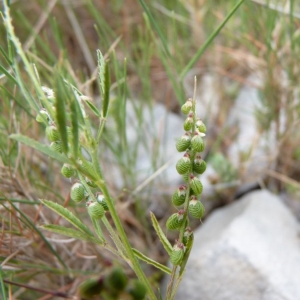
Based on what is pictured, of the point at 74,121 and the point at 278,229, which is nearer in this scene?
the point at 74,121

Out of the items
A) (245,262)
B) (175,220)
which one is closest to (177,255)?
(175,220)

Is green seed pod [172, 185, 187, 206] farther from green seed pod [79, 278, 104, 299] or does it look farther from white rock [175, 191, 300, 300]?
white rock [175, 191, 300, 300]

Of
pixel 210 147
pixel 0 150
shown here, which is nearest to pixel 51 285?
pixel 0 150

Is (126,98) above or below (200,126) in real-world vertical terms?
below

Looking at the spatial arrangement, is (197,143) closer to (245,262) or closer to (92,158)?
(92,158)

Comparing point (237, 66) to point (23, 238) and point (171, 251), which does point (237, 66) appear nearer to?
point (23, 238)

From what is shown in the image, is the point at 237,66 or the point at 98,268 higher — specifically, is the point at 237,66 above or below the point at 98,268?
above

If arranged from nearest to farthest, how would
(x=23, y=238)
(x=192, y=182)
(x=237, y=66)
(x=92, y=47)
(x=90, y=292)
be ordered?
1. (x=90, y=292)
2. (x=192, y=182)
3. (x=23, y=238)
4. (x=237, y=66)
5. (x=92, y=47)
